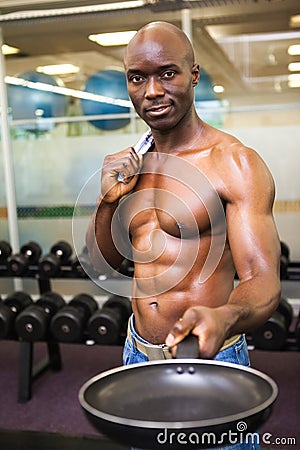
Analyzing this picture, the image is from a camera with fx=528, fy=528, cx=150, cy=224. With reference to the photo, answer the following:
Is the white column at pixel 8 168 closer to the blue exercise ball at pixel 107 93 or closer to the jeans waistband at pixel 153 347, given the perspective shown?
the blue exercise ball at pixel 107 93

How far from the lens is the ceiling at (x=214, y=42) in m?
4.30

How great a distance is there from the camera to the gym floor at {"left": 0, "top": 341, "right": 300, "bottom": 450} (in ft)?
6.50

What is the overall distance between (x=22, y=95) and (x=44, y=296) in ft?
7.01

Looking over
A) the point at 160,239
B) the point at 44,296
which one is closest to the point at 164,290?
the point at 160,239

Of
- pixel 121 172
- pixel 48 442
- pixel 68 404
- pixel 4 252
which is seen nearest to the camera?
pixel 121 172

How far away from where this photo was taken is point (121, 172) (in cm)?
116

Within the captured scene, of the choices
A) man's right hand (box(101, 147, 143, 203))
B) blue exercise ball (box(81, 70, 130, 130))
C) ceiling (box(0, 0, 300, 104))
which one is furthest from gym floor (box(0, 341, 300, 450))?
ceiling (box(0, 0, 300, 104))

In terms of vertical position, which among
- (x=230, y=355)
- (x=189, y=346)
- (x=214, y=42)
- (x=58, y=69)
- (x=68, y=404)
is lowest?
(x=68, y=404)

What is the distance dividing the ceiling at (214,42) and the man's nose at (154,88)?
126 inches

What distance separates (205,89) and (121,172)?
10.8 ft

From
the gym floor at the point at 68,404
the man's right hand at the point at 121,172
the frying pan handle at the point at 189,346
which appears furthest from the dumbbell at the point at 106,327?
the frying pan handle at the point at 189,346

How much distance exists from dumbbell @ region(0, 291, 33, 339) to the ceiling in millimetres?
2147

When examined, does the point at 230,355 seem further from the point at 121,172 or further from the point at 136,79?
the point at 136,79

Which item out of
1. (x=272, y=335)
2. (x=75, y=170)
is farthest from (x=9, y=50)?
(x=272, y=335)
